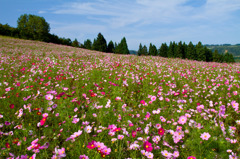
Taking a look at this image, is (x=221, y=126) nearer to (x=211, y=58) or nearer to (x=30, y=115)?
(x=30, y=115)

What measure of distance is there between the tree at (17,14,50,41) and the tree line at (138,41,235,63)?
3885 cm

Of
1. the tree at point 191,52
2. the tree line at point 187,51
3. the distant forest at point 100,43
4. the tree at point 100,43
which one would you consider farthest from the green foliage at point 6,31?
the tree at point 191,52

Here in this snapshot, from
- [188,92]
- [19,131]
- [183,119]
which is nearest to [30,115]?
[19,131]

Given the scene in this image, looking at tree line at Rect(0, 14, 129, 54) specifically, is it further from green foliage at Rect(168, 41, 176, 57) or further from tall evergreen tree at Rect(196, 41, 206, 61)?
tall evergreen tree at Rect(196, 41, 206, 61)

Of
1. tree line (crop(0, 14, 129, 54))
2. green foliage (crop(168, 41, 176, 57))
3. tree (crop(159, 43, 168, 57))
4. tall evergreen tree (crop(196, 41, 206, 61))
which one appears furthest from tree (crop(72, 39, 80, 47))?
tall evergreen tree (crop(196, 41, 206, 61))

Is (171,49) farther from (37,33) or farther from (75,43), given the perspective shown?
(37,33)

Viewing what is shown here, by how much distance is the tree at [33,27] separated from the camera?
152 ft

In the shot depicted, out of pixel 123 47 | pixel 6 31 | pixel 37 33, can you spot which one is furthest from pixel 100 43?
pixel 6 31

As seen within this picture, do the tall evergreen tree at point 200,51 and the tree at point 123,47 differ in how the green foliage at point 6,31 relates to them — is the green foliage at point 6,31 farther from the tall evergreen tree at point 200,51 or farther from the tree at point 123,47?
the tall evergreen tree at point 200,51

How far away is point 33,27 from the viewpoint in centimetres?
5009

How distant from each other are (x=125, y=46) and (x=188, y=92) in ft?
186

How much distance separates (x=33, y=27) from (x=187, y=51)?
6210 centimetres

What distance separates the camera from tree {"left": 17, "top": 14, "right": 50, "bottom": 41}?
152ft

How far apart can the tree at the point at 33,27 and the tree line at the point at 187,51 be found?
1529 inches
